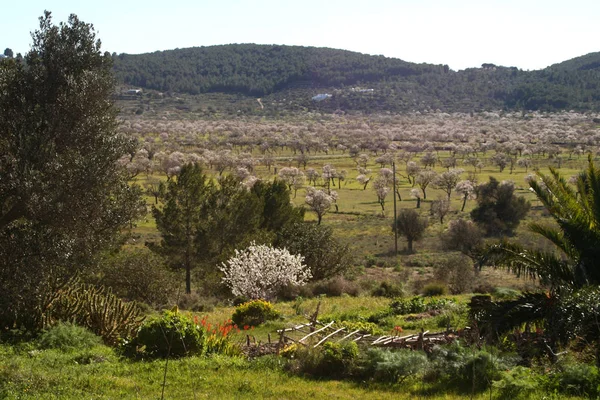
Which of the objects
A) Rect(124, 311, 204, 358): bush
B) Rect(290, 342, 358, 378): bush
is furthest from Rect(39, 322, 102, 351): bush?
Rect(290, 342, 358, 378): bush

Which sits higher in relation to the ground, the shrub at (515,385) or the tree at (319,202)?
the shrub at (515,385)

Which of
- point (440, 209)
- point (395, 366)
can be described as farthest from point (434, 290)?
point (440, 209)

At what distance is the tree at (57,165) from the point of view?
35.6 feet

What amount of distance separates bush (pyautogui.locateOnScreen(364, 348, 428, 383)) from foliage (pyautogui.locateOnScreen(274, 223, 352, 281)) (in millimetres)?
24115

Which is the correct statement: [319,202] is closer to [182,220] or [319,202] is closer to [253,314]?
[182,220]

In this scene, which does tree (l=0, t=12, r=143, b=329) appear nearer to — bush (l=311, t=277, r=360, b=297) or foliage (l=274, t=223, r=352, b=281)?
bush (l=311, t=277, r=360, b=297)

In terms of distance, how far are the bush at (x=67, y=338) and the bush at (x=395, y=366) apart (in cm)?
623

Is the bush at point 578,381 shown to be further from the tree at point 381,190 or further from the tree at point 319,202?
the tree at point 381,190

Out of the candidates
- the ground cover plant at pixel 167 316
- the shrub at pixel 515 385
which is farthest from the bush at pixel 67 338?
the shrub at pixel 515 385

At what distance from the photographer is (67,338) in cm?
1318

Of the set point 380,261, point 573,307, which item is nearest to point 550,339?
point 573,307

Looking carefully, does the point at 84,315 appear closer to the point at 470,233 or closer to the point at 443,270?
the point at 443,270

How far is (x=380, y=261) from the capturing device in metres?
46.8

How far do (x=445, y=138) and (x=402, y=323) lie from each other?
162068mm
